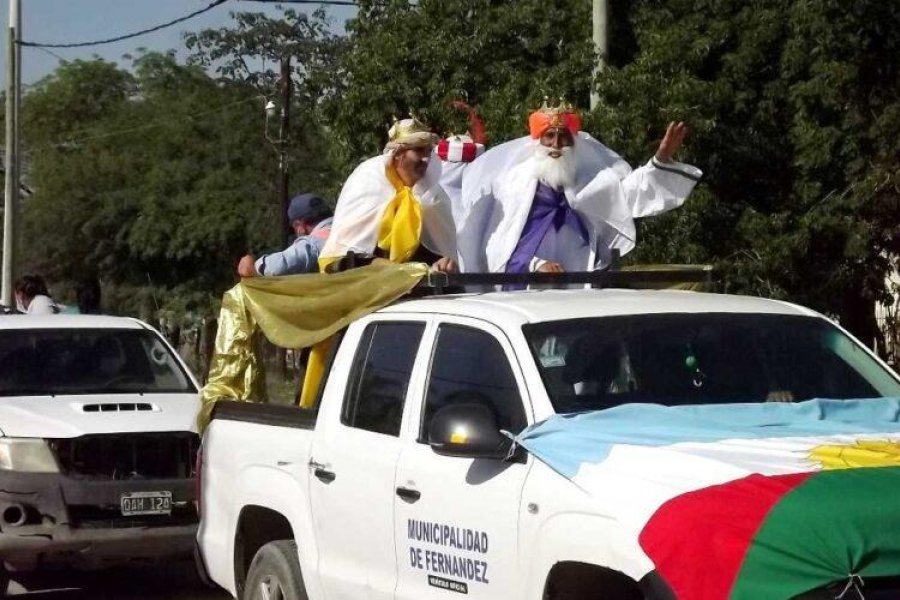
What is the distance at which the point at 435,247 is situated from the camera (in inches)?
327

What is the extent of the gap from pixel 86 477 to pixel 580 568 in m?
5.46

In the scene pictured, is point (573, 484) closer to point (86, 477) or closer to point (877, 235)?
point (86, 477)

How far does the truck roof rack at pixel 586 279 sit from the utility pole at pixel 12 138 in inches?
971

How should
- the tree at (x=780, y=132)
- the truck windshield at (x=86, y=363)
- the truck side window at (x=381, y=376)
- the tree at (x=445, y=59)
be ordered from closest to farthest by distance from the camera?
the truck side window at (x=381, y=376) → the truck windshield at (x=86, y=363) → the tree at (x=780, y=132) → the tree at (x=445, y=59)

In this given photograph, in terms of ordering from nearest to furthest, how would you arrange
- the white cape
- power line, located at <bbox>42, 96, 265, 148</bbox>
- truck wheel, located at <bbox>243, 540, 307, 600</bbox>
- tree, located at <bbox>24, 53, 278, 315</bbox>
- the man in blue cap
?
1. truck wheel, located at <bbox>243, 540, 307, 600</bbox>
2. the white cape
3. the man in blue cap
4. tree, located at <bbox>24, 53, 278, 315</bbox>
5. power line, located at <bbox>42, 96, 265, 148</bbox>

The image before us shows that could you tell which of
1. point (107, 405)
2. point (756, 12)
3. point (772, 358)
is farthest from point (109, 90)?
point (772, 358)

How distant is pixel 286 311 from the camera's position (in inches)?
297

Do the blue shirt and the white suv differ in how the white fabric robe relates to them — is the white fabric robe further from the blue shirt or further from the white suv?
the white suv

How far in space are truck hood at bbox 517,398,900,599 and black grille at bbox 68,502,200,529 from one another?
4996 millimetres

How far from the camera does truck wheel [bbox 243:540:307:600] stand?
22.3ft

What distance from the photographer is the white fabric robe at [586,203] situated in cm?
850

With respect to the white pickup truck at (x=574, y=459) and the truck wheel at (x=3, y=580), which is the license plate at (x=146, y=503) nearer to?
the truck wheel at (x=3, y=580)

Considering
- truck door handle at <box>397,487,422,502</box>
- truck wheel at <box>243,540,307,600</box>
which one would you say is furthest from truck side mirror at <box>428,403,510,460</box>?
truck wheel at <box>243,540,307,600</box>

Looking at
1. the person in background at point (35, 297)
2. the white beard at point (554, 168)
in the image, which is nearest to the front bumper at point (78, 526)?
the white beard at point (554, 168)
